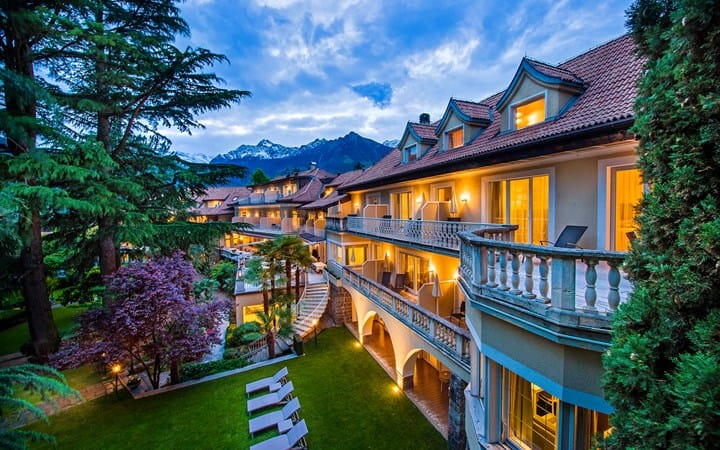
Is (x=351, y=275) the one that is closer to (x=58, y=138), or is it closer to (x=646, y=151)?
(x=58, y=138)

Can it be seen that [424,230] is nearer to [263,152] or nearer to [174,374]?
[174,374]

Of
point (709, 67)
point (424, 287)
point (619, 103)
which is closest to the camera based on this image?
point (709, 67)

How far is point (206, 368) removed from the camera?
50.0ft

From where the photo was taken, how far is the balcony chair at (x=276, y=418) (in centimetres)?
1032

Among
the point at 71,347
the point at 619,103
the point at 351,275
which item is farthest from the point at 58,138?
the point at 619,103

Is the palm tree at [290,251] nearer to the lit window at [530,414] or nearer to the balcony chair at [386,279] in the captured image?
the balcony chair at [386,279]

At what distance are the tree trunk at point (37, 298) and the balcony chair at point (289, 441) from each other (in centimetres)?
1073

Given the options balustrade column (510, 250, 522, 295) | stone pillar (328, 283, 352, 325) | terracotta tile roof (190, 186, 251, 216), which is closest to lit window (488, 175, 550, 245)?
balustrade column (510, 250, 522, 295)

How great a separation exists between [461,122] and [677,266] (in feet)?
39.9

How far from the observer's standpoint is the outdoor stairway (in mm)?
19047

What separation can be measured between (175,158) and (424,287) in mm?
14101

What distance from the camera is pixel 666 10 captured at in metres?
2.65

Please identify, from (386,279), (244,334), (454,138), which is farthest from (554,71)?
(244,334)

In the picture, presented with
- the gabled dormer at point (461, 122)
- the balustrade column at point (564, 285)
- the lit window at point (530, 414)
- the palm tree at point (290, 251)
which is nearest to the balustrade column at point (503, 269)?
the balustrade column at point (564, 285)
